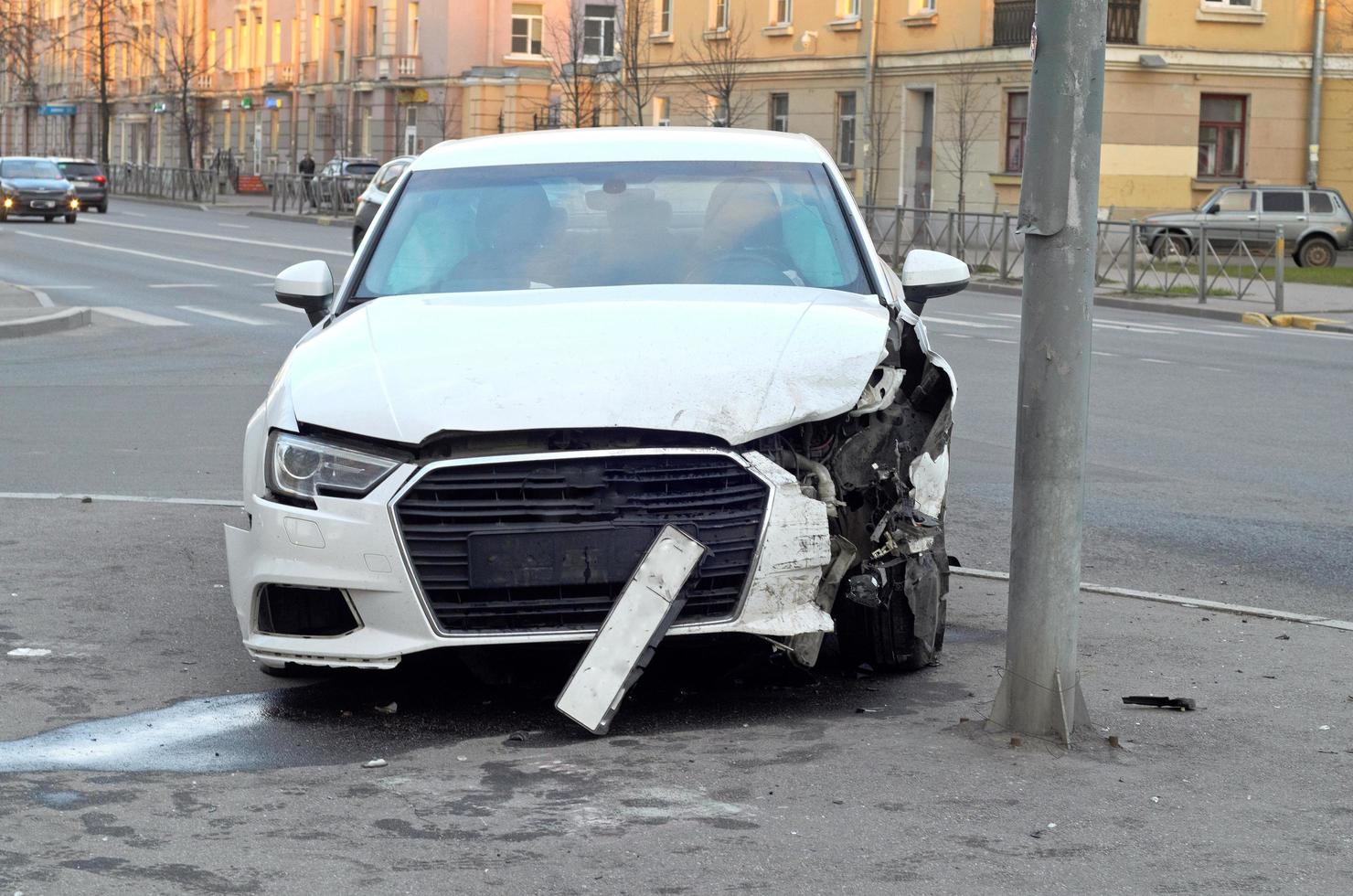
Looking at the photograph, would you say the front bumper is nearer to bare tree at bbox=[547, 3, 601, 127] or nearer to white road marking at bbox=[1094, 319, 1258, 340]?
white road marking at bbox=[1094, 319, 1258, 340]

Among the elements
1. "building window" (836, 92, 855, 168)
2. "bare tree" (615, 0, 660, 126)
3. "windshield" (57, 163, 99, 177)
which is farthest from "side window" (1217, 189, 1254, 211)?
"windshield" (57, 163, 99, 177)

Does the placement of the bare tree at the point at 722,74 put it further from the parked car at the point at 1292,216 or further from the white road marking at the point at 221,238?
the parked car at the point at 1292,216

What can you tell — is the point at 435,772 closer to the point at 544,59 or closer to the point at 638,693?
the point at 638,693

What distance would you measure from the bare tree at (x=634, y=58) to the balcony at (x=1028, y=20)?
42.5 feet

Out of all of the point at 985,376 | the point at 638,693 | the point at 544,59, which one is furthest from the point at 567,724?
the point at 544,59

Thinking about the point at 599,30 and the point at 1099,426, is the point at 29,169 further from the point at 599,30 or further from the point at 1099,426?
the point at 1099,426

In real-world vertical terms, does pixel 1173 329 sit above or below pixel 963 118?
below

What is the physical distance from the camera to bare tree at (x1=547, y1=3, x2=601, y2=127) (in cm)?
5662

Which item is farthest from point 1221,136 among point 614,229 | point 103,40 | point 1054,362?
point 103,40

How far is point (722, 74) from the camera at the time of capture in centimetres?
4988

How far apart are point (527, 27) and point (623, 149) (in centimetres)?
6516

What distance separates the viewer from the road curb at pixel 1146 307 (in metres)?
26.8

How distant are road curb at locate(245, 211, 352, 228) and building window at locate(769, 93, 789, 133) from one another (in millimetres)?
11539

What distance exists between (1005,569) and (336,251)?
27762 millimetres
